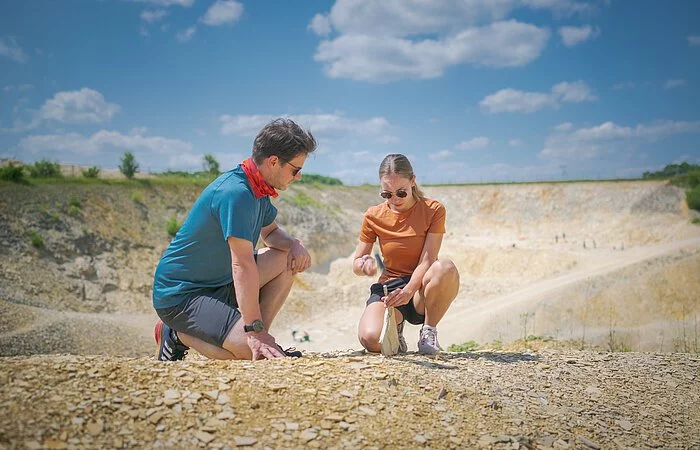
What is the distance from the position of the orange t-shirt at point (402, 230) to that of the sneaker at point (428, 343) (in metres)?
0.67

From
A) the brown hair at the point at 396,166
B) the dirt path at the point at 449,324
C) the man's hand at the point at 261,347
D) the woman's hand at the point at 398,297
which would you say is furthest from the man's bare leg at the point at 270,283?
the dirt path at the point at 449,324

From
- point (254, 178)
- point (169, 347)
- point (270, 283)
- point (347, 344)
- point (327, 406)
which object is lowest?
point (347, 344)

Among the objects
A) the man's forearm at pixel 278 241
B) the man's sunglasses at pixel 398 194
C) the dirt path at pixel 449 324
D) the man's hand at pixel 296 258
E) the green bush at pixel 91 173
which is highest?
the green bush at pixel 91 173

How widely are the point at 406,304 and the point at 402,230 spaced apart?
78cm

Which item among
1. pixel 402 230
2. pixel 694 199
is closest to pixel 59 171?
pixel 402 230

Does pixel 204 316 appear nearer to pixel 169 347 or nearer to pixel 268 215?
pixel 169 347

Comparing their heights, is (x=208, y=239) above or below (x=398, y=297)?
above

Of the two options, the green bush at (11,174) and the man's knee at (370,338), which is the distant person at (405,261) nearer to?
the man's knee at (370,338)

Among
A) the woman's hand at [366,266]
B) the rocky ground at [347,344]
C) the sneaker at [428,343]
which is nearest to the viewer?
the rocky ground at [347,344]

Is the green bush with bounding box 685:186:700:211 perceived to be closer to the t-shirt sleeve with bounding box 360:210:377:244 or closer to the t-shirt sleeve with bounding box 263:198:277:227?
the t-shirt sleeve with bounding box 360:210:377:244

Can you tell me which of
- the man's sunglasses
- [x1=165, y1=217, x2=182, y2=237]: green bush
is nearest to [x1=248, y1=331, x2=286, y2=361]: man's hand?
the man's sunglasses

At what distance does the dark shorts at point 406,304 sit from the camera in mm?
5484

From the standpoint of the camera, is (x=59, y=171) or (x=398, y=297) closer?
(x=398, y=297)

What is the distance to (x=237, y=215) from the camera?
4059 millimetres
